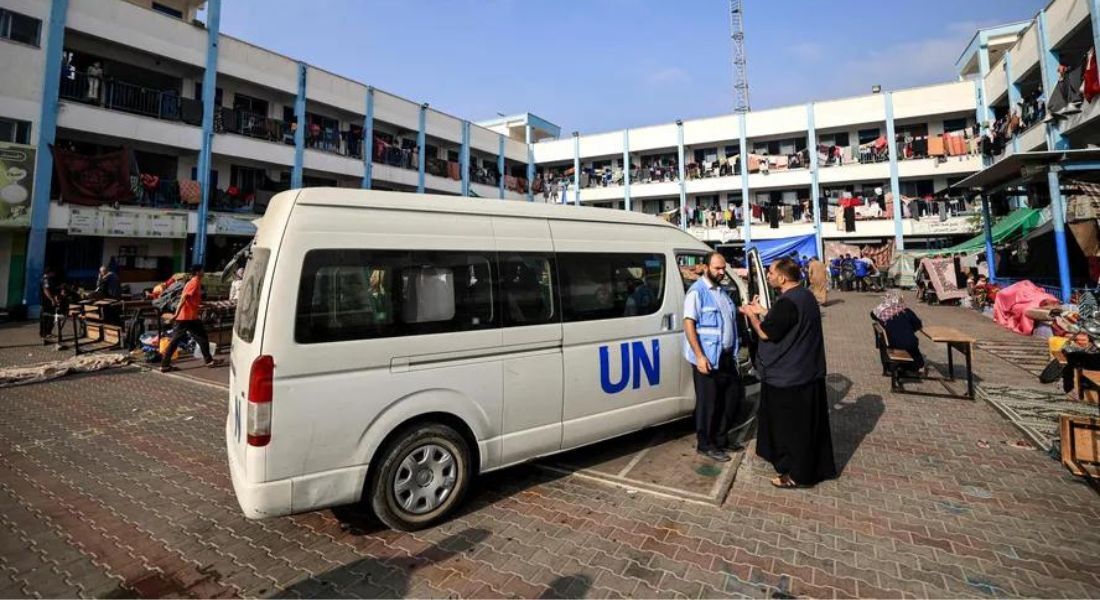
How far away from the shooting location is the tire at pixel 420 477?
320 cm

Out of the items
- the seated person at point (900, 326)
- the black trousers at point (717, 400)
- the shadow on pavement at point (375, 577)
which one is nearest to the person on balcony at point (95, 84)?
the shadow on pavement at point (375, 577)

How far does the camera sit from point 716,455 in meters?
4.51

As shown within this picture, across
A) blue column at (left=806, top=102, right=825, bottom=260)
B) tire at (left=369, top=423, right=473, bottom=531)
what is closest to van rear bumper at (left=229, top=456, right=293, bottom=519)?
tire at (left=369, top=423, right=473, bottom=531)

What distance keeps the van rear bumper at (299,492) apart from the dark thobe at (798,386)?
3.28m

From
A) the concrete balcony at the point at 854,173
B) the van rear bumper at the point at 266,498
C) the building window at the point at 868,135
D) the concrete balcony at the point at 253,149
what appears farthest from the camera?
the building window at the point at 868,135

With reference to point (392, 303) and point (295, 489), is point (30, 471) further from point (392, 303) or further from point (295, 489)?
point (392, 303)

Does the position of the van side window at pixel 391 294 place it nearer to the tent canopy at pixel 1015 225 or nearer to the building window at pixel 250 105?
the tent canopy at pixel 1015 225

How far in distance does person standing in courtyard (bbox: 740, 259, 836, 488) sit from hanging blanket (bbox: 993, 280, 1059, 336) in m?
11.6

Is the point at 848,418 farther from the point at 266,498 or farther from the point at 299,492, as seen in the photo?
the point at 266,498

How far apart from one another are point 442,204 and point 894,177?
3140 cm

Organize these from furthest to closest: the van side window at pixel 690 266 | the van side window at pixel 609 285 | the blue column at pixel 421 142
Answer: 1. the blue column at pixel 421 142
2. the van side window at pixel 690 266
3. the van side window at pixel 609 285

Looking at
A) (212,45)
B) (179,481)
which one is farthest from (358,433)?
(212,45)

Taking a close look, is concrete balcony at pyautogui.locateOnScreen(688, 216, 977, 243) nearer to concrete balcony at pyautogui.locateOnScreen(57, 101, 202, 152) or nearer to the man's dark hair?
the man's dark hair

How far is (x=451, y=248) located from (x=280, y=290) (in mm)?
1160
